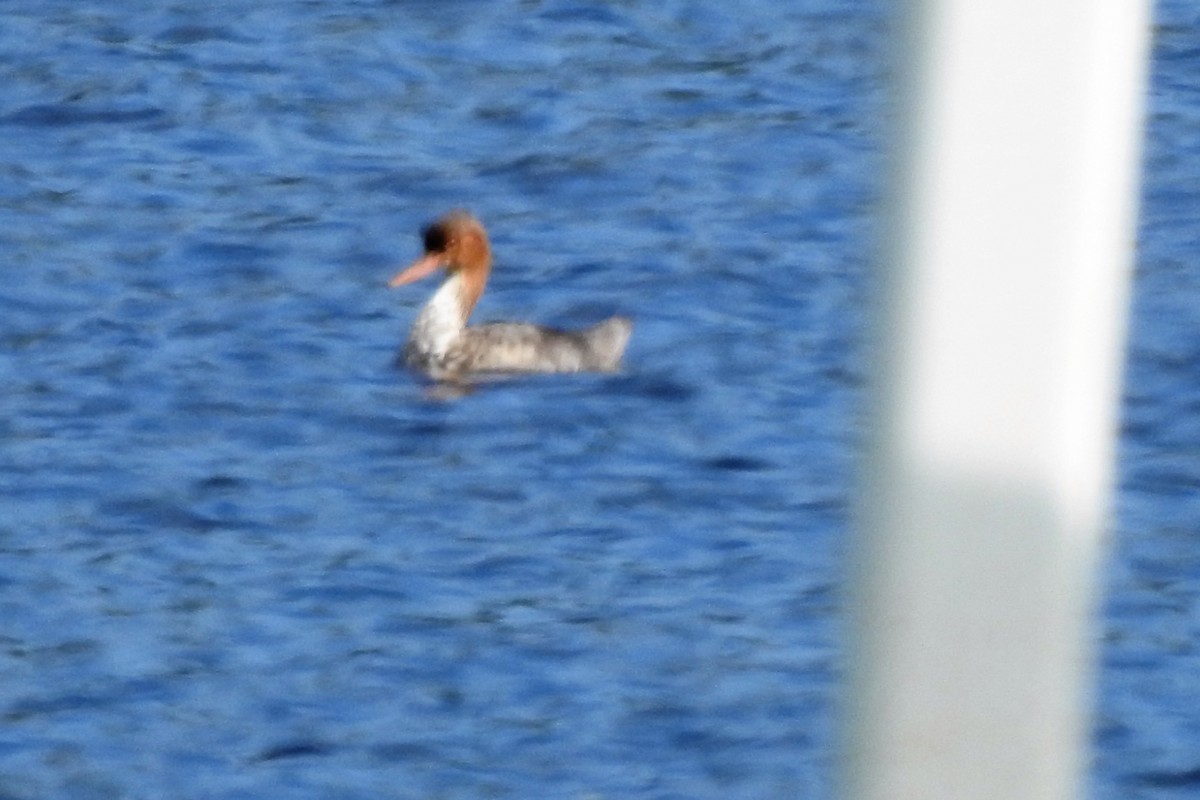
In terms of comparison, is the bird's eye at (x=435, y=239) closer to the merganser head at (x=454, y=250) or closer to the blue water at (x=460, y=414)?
the merganser head at (x=454, y=250)

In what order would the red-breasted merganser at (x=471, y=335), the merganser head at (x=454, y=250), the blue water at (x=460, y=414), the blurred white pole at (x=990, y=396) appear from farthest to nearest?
1. the merganser head at (x=454, y=250)
2. the red-breasted merganser at (x=471, y=335)
3. the blue water at (x=460, y=414)
4. the blurred white pole at (x=990, y=396)

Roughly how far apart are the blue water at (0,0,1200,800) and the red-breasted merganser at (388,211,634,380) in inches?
5.2

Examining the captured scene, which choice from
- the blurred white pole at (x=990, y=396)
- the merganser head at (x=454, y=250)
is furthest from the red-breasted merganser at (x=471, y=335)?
the blurred white pole at (x=990, y=396)

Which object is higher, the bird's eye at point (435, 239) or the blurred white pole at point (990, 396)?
the blurred white pole at point (990, 396)

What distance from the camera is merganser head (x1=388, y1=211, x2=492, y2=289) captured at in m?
11.1

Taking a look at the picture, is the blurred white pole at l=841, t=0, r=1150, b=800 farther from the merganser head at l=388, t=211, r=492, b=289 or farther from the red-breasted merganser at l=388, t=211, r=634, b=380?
the merganser head at l=388, t=211, r=492, b=289

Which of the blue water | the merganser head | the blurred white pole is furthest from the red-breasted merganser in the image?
the blurred white pole

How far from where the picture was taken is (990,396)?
1091 mm

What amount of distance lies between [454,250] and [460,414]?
4.30 ft

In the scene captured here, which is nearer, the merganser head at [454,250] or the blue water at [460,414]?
the blue water at [460,414]

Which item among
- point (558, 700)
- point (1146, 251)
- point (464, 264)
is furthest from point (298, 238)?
point (558, 700)

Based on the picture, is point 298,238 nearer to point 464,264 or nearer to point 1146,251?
point 464,264

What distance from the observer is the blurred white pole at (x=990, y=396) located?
1.06 m

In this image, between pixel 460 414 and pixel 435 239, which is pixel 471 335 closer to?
pixel 460 414
